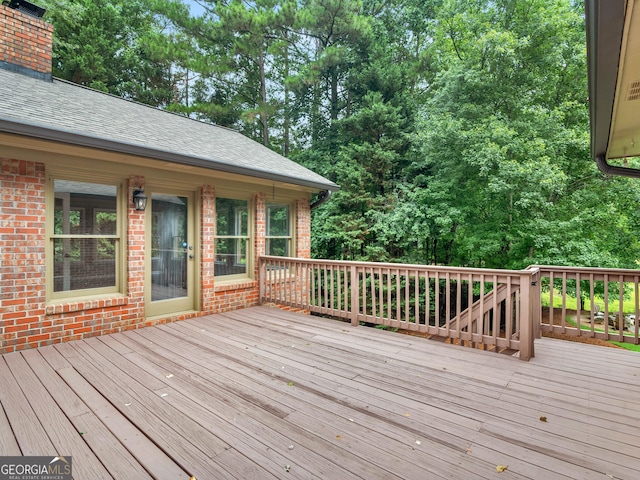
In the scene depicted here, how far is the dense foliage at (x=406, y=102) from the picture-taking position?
307 inches

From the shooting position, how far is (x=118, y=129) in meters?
4.10

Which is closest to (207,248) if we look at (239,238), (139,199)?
(239,238)

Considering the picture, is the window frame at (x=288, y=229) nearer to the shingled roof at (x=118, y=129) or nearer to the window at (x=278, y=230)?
the window at (x=278, y=230)

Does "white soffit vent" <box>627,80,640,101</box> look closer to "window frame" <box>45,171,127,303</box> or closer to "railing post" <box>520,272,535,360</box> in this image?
"railing post" <box>520,272,535,360</box>

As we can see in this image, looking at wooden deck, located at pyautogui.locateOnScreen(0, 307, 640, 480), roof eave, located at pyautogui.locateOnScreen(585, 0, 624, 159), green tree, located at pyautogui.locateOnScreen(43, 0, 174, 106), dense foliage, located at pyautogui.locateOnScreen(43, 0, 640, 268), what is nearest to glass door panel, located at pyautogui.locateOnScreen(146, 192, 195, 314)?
wooden deck, located at pyautogui.locateOnScreen(0, 307, 640, 480)

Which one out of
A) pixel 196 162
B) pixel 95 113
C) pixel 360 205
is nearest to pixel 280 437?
pixel 196 162

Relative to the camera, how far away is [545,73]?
838 centimetres

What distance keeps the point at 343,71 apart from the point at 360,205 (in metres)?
5.69

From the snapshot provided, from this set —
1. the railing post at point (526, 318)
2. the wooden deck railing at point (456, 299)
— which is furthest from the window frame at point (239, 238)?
the railing post at point (526, 318)

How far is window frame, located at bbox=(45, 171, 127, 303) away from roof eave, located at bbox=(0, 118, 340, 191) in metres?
0.71

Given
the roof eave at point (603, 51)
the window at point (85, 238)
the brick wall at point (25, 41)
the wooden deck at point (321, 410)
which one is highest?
the brick wall at point (25, 41)

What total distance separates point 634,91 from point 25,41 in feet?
23.1

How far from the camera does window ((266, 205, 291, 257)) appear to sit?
20.3ft

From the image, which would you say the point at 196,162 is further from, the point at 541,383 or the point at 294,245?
the point at 541,383
